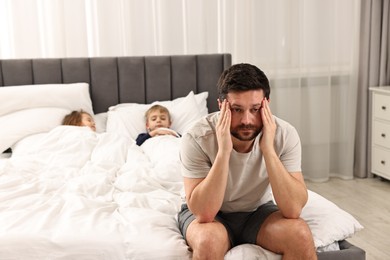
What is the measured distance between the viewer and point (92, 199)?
2.48m

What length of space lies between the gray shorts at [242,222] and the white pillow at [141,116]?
1545mm

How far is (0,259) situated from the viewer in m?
1.95

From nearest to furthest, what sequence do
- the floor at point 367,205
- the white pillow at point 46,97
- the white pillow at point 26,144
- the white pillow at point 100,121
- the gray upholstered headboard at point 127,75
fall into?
1. the floor at point 367,205
2. the white pillow at point 26,144
3. the white pillow at point 46,97
4. the white pillow at point 100,121
5. the gray upholstered headboard at point 127,75

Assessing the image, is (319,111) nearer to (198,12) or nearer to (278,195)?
(198,12)

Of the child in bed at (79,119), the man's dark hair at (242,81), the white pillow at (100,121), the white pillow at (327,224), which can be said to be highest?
the man's dark hair at (242,81)

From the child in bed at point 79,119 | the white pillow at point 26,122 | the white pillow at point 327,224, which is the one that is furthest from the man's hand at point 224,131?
the white pillow at point 26,122

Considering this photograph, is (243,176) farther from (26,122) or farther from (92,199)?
(26,122)

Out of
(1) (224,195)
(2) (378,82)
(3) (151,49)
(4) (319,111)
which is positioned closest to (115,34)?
(3) (151,49)

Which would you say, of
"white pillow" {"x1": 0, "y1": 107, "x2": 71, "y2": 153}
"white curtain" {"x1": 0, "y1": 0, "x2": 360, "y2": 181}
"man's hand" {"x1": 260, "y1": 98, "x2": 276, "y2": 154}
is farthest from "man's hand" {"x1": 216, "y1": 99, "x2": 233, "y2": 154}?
"white curtain" {"x1": 0, "y1": 0, "x2": 360, "y2": 181}

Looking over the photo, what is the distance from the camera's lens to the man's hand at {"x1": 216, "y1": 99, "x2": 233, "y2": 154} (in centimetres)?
196

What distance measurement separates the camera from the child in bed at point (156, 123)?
3459 millimetres

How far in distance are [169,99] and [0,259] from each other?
7.21 ft

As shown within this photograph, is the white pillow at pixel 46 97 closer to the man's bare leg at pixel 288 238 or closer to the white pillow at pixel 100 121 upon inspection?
the white pillow at pixel 100 121

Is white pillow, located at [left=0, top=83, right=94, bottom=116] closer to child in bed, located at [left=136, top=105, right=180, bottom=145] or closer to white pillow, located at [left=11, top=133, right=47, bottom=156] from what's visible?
white pillow, located at [left=11, top=133, right=47, bottom=156]
